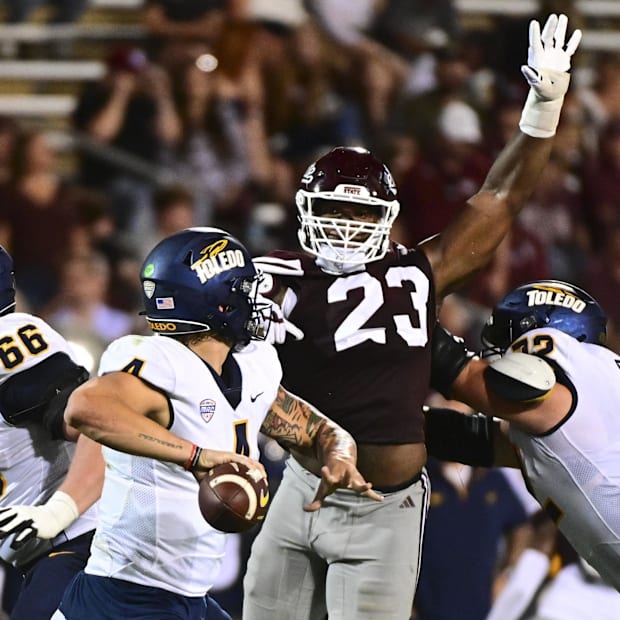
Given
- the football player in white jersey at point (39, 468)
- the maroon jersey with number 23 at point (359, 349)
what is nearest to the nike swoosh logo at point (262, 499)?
the football player in white jersey at point (39, 468)

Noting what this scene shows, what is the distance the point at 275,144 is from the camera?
7.83 metres

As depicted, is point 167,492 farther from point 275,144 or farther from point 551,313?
point 275,144

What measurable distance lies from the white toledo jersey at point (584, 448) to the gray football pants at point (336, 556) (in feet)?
1.21

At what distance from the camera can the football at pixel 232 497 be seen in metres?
2.70

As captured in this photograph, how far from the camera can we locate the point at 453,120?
8086mm

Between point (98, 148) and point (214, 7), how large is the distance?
47.5 inches

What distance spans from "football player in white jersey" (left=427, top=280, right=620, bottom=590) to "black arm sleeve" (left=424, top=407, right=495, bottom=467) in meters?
0.11

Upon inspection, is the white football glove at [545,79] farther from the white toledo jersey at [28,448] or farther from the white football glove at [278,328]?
the white toledo jersey at [28,448]

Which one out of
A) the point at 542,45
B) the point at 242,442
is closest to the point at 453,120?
the point at 542,45

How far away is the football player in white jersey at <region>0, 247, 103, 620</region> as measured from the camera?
10.6 feet

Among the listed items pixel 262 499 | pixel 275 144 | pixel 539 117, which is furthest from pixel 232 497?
pixel 275 144

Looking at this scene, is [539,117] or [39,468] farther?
[539,117]

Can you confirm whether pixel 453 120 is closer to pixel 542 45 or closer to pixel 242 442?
pixel 542 45

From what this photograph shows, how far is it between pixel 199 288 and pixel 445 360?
98 cm
